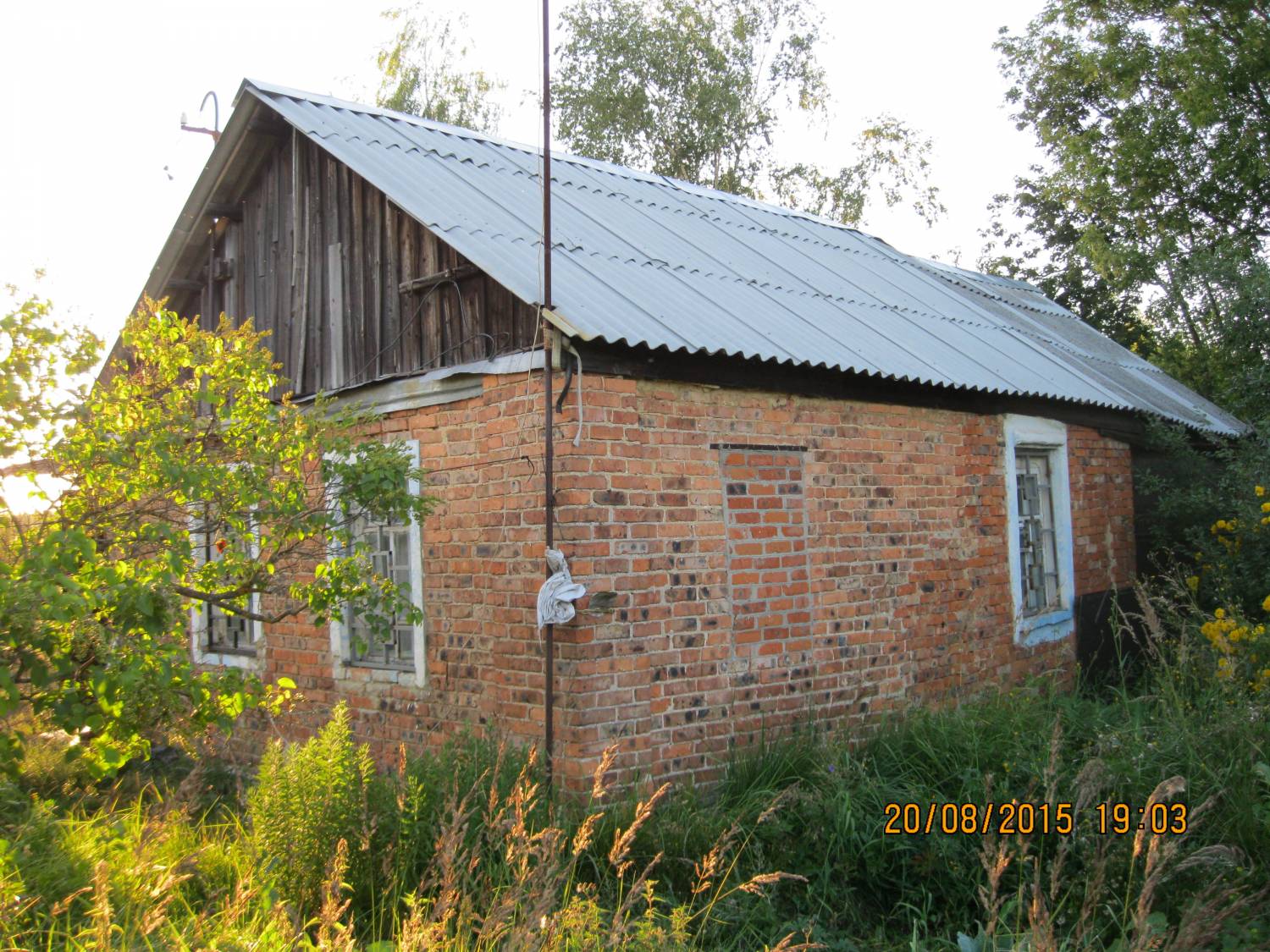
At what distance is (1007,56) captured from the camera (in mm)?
19469

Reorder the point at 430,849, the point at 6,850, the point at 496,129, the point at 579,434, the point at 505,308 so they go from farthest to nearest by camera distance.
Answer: the point at 496,129 → the point at 505,308 → the point at 579,434 → the point at 430,849 → the point at 6,850

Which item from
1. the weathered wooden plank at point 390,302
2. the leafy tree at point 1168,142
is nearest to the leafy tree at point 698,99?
the leafy tree at point 1168,142

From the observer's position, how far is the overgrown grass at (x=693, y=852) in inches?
143

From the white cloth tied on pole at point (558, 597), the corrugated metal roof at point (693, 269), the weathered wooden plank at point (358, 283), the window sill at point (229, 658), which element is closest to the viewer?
the white cloth tied on pole at point (558, 597)

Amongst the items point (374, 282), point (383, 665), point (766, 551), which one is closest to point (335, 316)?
point (374, 282)

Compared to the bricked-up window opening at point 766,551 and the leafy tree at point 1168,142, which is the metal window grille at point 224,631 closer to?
the bricked-up window opening at point 766,551

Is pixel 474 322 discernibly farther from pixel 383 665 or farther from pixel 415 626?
pixel 383 665

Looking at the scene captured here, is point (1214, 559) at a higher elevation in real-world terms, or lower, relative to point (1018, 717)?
higher

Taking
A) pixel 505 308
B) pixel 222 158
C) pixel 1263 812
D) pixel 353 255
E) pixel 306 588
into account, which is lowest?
pixel 1263 812

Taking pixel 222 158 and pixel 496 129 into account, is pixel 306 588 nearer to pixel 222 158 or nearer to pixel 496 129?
pixel 222 158

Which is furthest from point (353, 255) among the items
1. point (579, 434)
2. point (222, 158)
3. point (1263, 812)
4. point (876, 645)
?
point (1263, 812)

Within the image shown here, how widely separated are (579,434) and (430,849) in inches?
85.3

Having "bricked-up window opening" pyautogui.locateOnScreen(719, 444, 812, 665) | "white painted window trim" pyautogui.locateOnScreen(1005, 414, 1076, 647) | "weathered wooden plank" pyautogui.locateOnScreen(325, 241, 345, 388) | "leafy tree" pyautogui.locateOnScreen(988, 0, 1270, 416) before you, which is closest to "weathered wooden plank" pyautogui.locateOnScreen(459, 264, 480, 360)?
"weathered wooden plank" pyautogui.locateOnScreen(325, 241, 345, 388)

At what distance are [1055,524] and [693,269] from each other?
408cm
